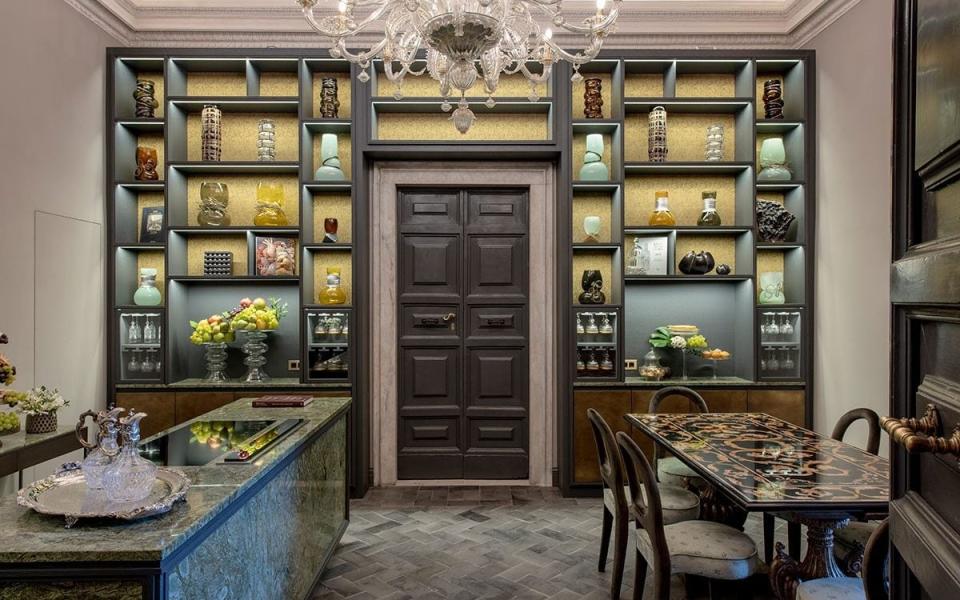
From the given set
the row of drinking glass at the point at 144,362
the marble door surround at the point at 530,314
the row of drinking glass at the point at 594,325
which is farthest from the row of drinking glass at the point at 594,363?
the row of drinking glass at the point at 144,362

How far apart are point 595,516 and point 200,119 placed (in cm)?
443

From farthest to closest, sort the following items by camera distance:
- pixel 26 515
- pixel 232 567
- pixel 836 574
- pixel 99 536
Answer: pixel 836 574 < pixel 232 567 < pixel 26 515 < pixel 99 536

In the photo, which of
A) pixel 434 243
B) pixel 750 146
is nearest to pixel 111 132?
pixel 434 243

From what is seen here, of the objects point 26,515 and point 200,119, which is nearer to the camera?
point 26,515

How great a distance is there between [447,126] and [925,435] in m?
4.71

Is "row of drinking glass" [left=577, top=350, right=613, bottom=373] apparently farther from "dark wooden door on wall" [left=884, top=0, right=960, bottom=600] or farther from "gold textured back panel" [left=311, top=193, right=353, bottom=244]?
"dark wooden door on wall" [left=884, top=0, right=960, bottom=600]

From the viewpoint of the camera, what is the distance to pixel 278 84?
5020 millimetres

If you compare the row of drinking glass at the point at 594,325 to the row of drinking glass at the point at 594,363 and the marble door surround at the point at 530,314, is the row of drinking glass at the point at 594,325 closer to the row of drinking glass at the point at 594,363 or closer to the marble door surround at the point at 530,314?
the row of drinking glass at the point at 594,363

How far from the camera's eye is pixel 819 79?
184 inches

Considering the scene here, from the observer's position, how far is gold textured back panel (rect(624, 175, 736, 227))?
5035 mm

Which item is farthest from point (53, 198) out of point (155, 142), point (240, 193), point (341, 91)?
point (341, 91)

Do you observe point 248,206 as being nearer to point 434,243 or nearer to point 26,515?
point 434,243

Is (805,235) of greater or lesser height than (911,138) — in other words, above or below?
above

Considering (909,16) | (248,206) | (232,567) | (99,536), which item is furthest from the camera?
(248,206)
